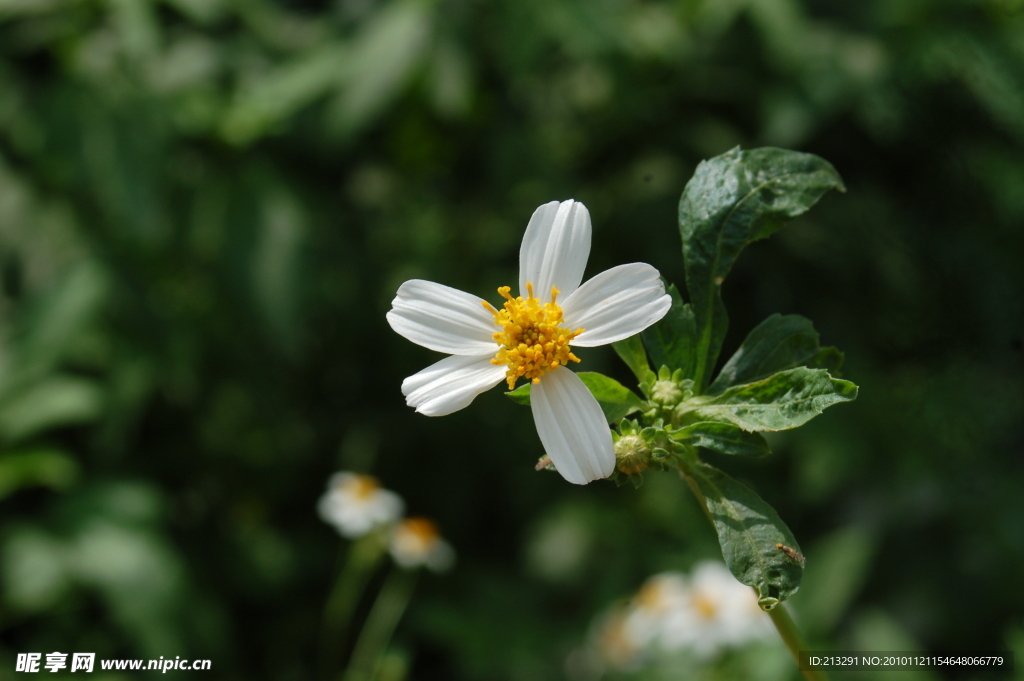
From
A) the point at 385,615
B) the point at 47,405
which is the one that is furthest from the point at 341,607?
the point at 47,405

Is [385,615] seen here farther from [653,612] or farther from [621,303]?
[621,303]

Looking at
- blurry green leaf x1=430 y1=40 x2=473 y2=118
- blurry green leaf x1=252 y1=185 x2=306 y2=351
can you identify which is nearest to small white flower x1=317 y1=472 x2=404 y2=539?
blurry green leaf x1=252 y1=185 x2=306 y2=351

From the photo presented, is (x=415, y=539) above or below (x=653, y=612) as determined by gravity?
above

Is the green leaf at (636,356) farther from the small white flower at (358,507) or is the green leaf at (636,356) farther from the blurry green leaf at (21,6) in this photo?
the blurry green leaf at (21,6)

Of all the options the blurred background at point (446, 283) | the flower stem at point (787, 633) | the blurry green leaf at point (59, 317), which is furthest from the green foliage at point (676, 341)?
the blurry green leaf at point (59, 317)

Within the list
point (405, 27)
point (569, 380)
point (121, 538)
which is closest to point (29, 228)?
point (121, 538)

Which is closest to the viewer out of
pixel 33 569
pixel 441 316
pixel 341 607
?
pixel 441 316
